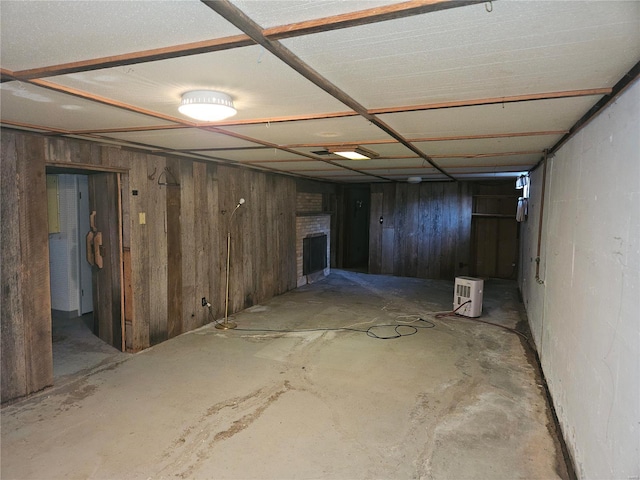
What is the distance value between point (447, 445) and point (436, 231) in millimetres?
6519

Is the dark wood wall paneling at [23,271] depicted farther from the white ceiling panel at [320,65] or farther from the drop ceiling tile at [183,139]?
the drop ceiling tile at [183,139]

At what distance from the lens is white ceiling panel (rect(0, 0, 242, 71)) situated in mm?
1112

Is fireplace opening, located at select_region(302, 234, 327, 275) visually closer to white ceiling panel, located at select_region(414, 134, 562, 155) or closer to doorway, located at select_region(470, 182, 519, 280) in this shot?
doorway, located at select_region(470, 182, 519, 280)

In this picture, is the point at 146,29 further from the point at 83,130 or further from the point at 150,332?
the point at 150,332

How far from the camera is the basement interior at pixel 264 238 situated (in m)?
1.35

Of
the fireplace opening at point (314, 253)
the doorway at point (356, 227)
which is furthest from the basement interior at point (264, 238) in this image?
the doorway at point (356, 227)

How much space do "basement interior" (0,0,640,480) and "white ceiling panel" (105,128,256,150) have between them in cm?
4

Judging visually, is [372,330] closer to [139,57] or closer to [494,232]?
[139,57]

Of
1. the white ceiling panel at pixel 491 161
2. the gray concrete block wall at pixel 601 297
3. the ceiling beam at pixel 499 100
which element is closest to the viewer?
the gray concrete block wall at pixel 601 297

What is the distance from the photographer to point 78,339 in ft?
14.6

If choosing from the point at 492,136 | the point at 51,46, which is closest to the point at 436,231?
the point at 492,136

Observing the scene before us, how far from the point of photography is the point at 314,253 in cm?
808

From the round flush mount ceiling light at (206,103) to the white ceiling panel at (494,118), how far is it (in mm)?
1000

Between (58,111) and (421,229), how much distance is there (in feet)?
24.7
